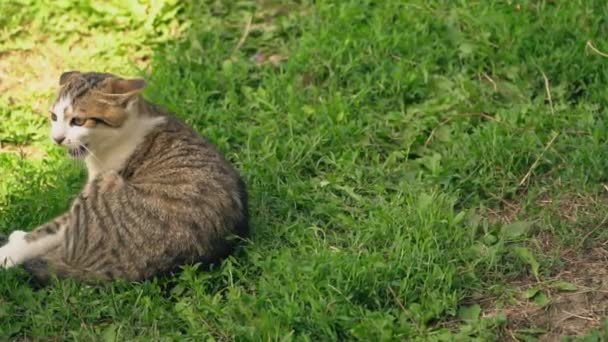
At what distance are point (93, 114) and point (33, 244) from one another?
66 cm

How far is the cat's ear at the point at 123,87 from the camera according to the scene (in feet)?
16.9

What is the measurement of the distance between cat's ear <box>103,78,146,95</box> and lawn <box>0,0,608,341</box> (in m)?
0.70

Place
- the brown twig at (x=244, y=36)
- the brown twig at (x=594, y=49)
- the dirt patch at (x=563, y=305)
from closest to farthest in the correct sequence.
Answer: the dirt patch at (x=563, y=305) → the brown twig at (x=594, y=49) → the brown twig at (x=244, y=36)

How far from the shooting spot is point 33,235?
5.05m

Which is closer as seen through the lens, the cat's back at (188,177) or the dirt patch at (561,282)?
the dirt patch at (561,282)

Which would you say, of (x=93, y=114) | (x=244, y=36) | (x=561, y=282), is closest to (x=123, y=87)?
(x=93, y=114)

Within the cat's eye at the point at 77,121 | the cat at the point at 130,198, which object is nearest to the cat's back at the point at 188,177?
the cat at the point at 130,198

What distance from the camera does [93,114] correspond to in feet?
16.7

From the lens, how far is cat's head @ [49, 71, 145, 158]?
509 cm

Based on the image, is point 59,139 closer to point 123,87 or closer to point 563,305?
point 123,87

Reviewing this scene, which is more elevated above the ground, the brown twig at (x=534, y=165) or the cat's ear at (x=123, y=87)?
the cat's ear at (x=123, y=87)

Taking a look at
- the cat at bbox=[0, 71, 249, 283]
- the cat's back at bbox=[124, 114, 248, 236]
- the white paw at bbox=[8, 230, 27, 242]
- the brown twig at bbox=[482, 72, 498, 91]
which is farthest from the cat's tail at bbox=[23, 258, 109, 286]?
the brown twig at bbox=[482, 72, 498, 91]

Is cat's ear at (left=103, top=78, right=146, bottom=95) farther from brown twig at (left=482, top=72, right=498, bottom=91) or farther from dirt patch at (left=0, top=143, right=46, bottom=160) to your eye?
brown twig at (left=482, top=72, right=498, bottom=91)

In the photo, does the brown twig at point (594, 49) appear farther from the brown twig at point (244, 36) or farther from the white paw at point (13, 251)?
the white paw at point (13, 251)
